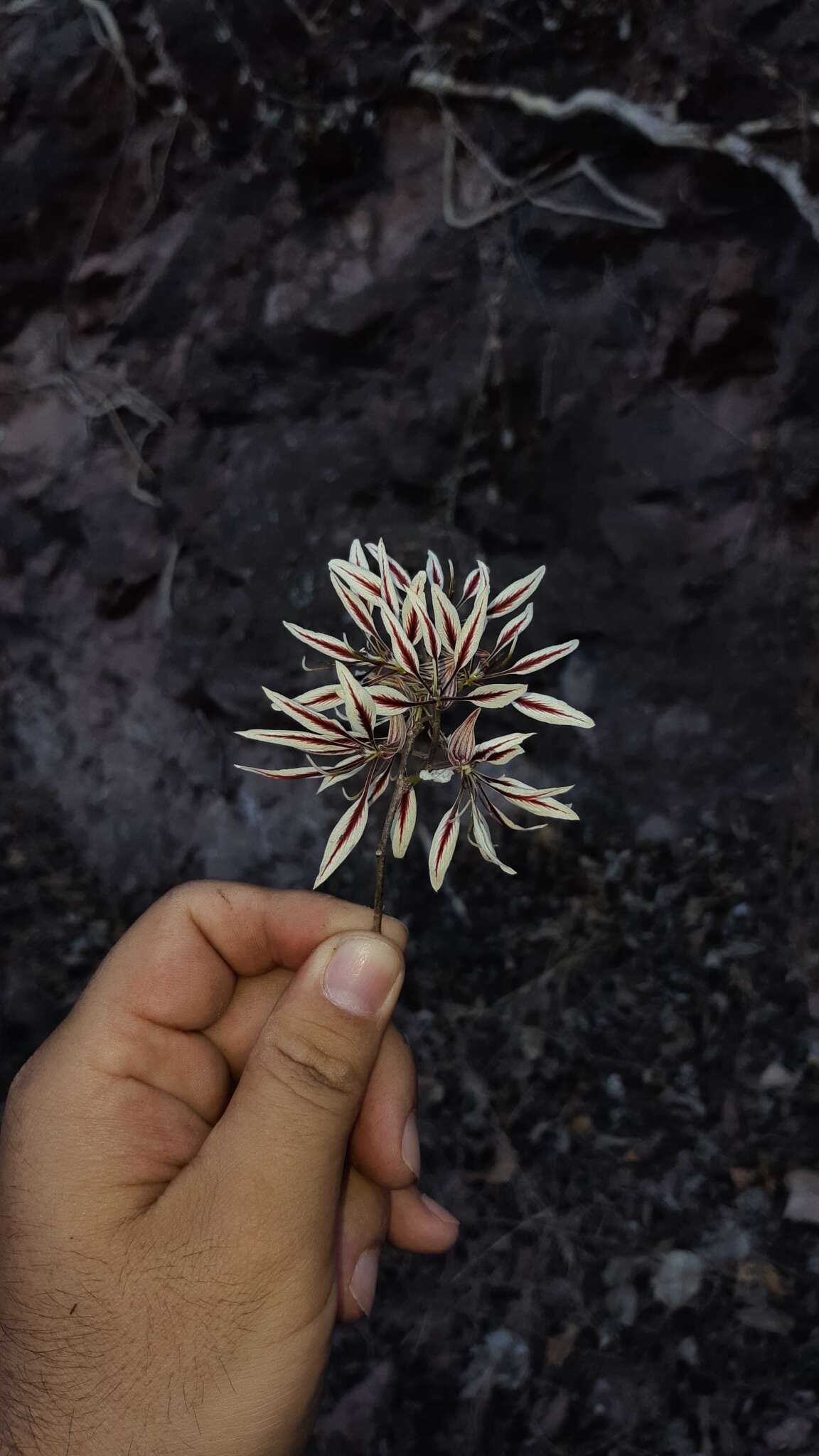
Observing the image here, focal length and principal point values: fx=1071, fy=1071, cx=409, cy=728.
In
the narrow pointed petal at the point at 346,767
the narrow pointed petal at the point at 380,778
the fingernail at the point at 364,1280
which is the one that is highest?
the narrow pointed petal at the point at 346,767

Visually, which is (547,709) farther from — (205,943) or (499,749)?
(205,943)

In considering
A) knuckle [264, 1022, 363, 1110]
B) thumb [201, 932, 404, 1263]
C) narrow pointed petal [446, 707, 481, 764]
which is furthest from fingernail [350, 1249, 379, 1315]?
narrow pointed petal [446, 707, 481, 764]

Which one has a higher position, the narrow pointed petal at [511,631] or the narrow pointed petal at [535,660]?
the narrow pointed petal at [511,631]

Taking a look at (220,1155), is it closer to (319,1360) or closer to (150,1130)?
(150,1130)

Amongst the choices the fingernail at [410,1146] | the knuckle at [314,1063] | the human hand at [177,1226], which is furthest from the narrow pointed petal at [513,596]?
the fingernail at [410,1146]

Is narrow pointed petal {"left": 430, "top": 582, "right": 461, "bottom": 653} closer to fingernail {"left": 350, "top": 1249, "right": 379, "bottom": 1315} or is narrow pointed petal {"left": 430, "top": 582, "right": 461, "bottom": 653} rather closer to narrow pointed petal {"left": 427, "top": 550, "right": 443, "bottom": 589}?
narrow pointed petal {"left": 427, "top": 550, "right": 443, "bottom": 589}

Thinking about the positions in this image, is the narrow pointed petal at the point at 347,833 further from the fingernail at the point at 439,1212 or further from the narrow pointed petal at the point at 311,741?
the fingernail at the point at 439,1212
